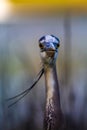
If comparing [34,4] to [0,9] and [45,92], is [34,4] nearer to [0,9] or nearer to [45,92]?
[0,9]

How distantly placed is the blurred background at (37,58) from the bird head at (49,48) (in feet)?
0.06

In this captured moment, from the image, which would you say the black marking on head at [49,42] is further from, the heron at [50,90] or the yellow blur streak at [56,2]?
the yellow blur streak at [56,2]

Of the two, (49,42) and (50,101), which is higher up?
(49,42)

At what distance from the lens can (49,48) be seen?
1098 mm

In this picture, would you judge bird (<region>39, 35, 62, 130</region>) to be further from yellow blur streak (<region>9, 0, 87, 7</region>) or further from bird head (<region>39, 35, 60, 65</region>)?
yellow blur streak (<region>9, 0, 87, 7</region>)

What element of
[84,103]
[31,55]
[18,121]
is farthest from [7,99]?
[84,103]

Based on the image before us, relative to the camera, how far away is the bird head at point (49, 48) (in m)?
1.10

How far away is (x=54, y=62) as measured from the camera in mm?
1119

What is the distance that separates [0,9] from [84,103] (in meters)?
0.53

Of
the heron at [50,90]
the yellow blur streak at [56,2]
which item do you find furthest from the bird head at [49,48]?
the yellow blur streak at [56,2]

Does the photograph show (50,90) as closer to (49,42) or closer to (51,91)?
(51,91)

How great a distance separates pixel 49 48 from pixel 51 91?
0.18 meters

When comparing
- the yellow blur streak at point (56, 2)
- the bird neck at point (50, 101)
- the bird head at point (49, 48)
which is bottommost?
the bird neck at point (50, 101)

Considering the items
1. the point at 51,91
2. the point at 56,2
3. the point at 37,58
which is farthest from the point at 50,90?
the point at 56,2
